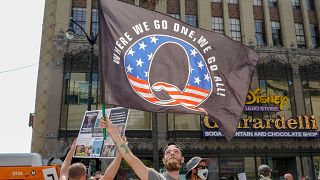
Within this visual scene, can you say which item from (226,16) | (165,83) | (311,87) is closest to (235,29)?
(226,16)

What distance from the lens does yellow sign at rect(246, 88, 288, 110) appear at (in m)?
26.3

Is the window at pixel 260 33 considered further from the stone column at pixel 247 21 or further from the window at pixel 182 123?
the window at pixel 182 123

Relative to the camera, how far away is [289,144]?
26.2 m

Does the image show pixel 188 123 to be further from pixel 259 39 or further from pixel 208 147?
pixel 259 39

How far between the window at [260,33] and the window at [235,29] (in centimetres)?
160

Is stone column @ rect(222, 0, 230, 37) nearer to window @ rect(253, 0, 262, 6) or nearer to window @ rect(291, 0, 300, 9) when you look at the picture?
window @ rect(253, 0, 262, 6)

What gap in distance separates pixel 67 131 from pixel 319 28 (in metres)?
23.7

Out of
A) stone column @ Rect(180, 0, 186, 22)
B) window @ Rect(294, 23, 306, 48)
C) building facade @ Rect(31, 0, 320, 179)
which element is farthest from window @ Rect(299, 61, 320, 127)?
stone column @ Rect(180, 0, 186, 22)

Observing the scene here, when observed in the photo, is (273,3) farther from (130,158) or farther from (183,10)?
(130,158)

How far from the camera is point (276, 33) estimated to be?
29969mm

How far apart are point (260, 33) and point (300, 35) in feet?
12.5

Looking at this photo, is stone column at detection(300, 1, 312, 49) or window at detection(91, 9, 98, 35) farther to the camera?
stone column at detection(300, 1, 312, 49)

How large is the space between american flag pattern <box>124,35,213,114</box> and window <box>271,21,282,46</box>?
2490cm

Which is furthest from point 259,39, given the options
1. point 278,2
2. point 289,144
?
point 289,144
